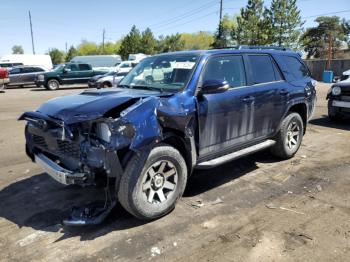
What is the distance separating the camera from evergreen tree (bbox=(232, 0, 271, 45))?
1713 inches

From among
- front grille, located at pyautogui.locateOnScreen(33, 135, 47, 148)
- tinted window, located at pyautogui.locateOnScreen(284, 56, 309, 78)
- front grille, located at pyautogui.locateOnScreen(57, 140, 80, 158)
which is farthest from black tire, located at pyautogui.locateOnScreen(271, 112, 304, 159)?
front grille, located at pyautogui.locateOnScreen(33, 135, 47, 148)

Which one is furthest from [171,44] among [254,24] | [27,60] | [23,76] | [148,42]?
[23,76]

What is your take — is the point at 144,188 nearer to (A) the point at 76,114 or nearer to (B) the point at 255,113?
(A) the point at 76,114

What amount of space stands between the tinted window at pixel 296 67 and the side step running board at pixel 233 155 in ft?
4.42

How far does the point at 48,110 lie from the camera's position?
419cm

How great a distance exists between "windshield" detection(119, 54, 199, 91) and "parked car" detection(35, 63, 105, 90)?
67.3 ft

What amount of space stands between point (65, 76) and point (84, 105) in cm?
2225

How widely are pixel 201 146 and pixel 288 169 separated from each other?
2.07 m

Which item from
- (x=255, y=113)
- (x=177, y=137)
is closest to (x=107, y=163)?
(x=177, y=137)

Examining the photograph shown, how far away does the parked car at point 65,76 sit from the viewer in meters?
24.4

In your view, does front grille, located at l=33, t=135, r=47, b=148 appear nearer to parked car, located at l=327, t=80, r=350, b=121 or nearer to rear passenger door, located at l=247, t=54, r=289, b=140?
rear passenger door, located at l=247, t=54, r=289, b=140

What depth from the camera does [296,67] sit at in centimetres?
642

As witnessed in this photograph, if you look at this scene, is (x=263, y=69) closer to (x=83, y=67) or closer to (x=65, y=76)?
(x=65, y=76)

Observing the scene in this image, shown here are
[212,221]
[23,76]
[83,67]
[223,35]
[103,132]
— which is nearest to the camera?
[103,132]
